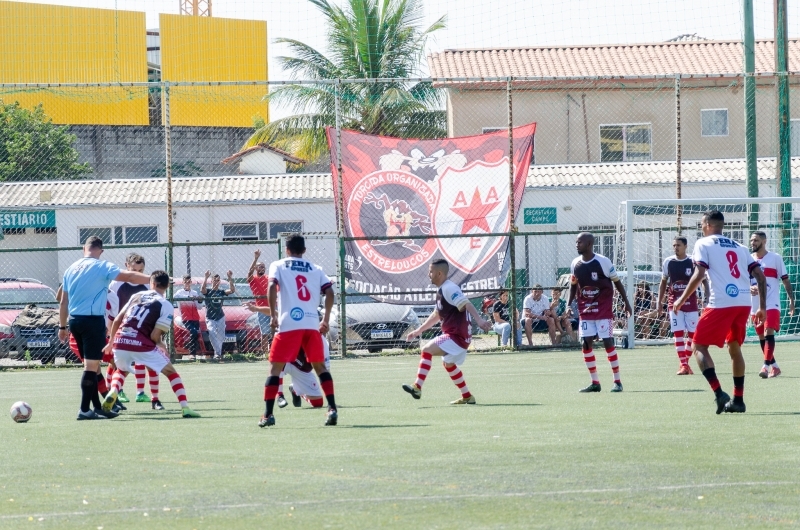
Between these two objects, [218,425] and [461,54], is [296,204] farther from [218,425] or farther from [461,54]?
[218,425]

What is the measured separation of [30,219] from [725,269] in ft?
88.9

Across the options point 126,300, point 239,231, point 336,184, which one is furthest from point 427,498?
point 239,231

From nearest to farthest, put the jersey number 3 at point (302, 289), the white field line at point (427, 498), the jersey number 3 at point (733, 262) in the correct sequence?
1. the white field line at point (427, 498)
2. the jersey number 3 at point (302, 289)
3. the jersey number 3 at point (733, 262)

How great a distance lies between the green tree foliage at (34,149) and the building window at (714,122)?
21.3 metres

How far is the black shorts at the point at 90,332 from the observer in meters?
12.8

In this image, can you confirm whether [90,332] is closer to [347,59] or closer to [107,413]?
[107,413]

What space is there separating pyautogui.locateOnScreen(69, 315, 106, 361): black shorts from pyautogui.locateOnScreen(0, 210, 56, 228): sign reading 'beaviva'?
74.2ft

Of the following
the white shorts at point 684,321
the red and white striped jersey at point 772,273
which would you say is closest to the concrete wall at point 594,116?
the white shorts at point 684,321

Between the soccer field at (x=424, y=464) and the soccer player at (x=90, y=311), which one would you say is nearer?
the soccer field at (x=424, y=464)

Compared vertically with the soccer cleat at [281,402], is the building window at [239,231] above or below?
above

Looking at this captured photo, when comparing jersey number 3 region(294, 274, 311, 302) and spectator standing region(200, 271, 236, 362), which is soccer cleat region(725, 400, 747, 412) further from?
spectator standing region(200, 271, 236, 362)

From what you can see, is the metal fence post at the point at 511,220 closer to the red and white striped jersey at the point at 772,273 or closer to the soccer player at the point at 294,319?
the red and white striped jersey at the point at 772,273

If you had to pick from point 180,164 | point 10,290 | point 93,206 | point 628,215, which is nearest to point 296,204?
point 93,206

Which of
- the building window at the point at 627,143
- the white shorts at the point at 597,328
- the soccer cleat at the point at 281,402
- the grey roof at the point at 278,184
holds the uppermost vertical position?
the building window at the point at 627,143
